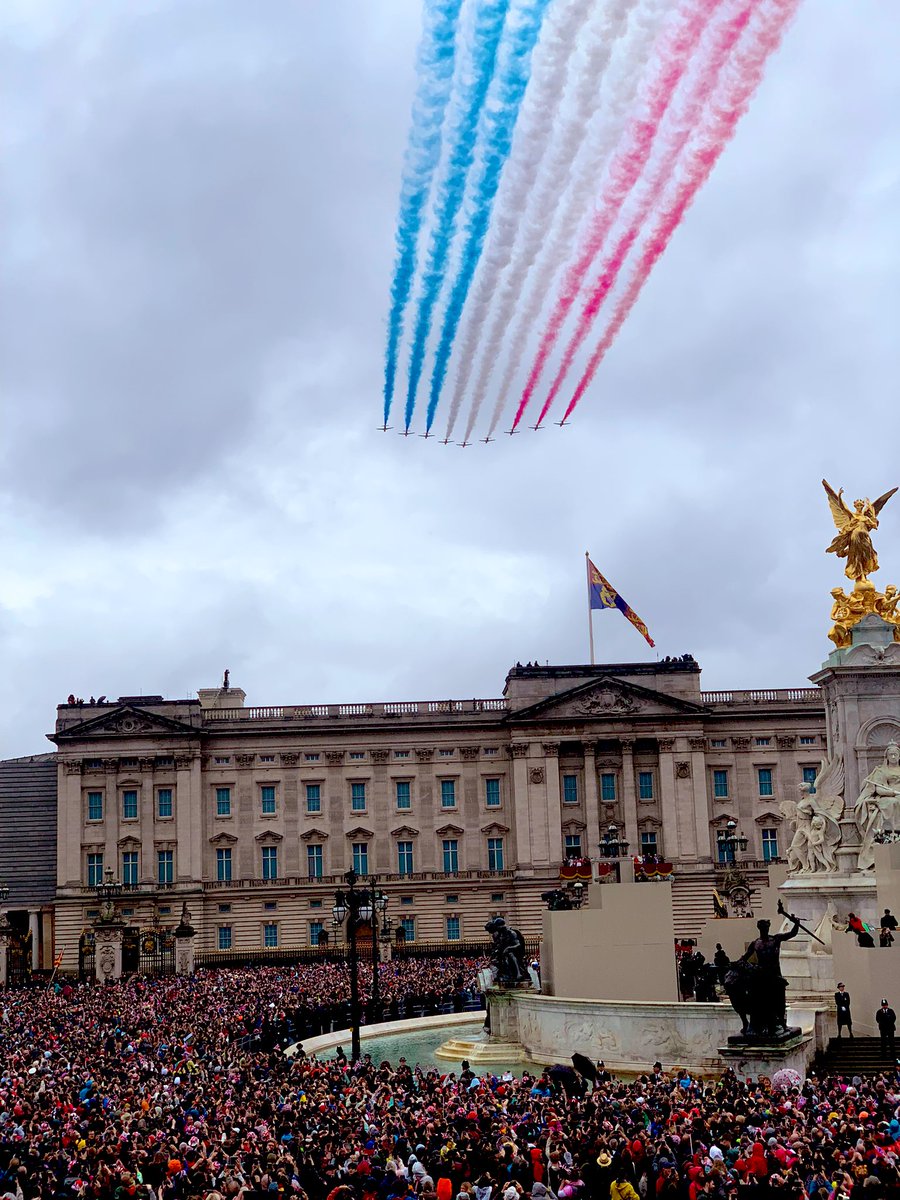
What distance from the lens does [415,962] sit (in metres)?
71.2

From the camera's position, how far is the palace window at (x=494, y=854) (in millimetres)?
87938

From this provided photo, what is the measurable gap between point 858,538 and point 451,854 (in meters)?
47.2

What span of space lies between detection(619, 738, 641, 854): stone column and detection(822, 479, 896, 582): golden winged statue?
139ft

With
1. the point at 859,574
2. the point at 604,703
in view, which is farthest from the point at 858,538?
the point at 604,703

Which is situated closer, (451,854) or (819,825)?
(819,825)

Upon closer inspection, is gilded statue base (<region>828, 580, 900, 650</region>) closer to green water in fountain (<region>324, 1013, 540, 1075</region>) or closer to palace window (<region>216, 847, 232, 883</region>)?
green water in fountain (<region>324, 1013, 540, 1075</region>)

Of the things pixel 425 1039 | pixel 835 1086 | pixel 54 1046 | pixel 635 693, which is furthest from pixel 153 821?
pixel 835 1086

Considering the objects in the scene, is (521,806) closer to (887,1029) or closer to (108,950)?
(108,950)

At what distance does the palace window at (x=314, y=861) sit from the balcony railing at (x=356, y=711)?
26.1ft

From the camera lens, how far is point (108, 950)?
71.8 metres

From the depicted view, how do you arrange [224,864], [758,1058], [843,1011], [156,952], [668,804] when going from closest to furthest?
[758,1058], [843,1011], [156,952], [224,864], [668,804]

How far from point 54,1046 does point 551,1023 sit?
1233 centimetres

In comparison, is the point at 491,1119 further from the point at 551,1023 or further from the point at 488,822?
the point at 488,822

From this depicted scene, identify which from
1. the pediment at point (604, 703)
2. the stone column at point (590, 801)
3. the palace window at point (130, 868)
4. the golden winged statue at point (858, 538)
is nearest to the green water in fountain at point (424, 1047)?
the golden winged statue at point (858, 538)
